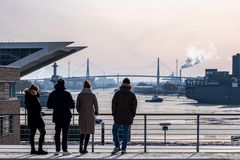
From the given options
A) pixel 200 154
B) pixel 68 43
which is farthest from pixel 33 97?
pixel 68 43

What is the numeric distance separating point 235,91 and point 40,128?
6696 inches

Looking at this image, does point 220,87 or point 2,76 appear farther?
point 220,87

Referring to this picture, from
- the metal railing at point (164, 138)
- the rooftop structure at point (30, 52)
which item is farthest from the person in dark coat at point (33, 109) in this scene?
the rooftop structure at point (30, 52)

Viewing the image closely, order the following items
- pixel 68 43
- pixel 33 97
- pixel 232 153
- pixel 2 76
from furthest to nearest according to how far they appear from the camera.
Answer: pixel 68 43 → pixel 2 76 → pixel 232 153 → pixel 33 97

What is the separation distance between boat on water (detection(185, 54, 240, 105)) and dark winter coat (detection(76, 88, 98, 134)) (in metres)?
163

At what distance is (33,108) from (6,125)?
24606mm

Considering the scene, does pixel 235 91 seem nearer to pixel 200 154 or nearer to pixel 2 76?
pixel 2 76

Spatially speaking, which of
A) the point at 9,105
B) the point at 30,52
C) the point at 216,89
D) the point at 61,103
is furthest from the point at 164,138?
the point at 216,89

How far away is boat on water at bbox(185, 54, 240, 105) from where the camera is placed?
17588 centimetres

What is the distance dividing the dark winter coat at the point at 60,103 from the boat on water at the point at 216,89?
163692 mm

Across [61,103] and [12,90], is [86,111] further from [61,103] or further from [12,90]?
[12,90]

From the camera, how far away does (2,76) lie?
1540 inches

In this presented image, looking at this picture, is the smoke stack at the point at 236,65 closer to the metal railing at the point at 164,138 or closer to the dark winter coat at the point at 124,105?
the metal railing at the point at 164,138

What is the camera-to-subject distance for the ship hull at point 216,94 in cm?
17588
